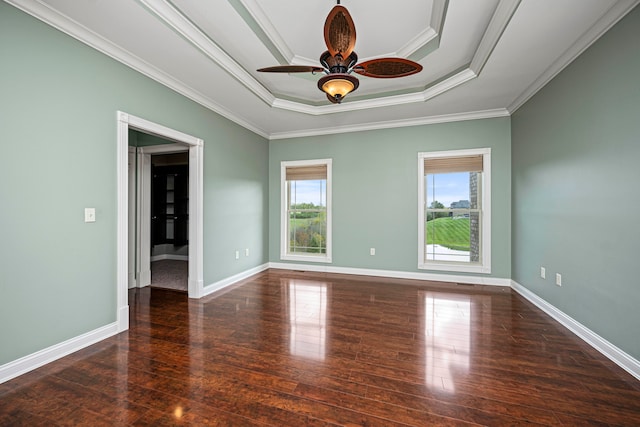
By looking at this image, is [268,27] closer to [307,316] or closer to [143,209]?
[307,316]

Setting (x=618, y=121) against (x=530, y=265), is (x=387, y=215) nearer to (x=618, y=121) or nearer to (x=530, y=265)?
(x=530, y=265)

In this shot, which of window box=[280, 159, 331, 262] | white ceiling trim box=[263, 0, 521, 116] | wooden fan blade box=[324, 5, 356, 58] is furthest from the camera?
window box=[280, 159, 331, 262]

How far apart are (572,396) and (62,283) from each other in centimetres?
395

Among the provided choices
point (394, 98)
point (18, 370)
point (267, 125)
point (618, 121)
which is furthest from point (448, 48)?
point (18, 370)

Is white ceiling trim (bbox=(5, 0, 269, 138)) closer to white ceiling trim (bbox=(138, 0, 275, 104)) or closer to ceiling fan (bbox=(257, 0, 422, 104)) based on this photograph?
white ceiling trim (bbox=(138, 0, 275, 104))

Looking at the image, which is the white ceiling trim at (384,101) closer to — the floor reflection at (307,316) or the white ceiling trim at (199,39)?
the white ceiling trim at (199,39)

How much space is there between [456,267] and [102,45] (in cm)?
545

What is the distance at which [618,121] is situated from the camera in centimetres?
224

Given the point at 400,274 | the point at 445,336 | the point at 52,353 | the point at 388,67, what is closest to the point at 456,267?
the point at 400,274

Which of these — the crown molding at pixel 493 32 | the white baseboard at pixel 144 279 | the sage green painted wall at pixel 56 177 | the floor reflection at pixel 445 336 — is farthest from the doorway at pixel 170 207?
the crown molding at pixel 493 32

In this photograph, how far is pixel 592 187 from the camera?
256 centimetres

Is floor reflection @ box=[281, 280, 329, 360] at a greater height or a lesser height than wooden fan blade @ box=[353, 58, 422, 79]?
lesser

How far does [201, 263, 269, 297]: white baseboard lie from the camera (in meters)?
3.98

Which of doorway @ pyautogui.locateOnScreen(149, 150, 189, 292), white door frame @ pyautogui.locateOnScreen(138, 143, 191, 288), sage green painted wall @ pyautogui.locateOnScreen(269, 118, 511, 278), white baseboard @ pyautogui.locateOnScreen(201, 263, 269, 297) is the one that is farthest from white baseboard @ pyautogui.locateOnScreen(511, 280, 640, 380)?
doorway @ pyautogui.locateOnScreen(149, 150, 189, 292)
